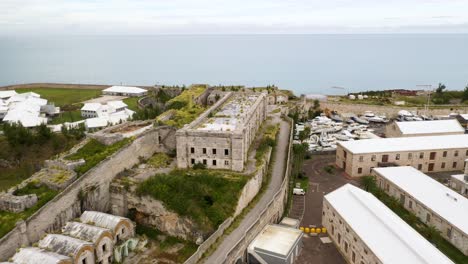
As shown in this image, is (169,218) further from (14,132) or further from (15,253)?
(14,132)

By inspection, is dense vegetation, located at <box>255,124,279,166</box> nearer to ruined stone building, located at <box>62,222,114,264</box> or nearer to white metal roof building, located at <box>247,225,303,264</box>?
white metal roof building, located at <box>247,225,303,264</box>

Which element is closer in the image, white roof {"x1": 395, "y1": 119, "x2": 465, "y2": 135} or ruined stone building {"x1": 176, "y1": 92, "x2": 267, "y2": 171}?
ruined stone building {"x1": 176, "y1": 92, "x2": 267, "y2": 171}

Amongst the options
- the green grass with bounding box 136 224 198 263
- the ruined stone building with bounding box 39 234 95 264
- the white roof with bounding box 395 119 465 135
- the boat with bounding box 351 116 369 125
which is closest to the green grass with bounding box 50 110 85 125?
the green grass with bounding box 136 224 198 263

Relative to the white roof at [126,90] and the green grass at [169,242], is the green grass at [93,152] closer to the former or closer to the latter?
the green grass at [169,242]

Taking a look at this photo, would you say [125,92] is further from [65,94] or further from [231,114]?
[231,114]

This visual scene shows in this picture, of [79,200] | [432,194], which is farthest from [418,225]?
[79,200]

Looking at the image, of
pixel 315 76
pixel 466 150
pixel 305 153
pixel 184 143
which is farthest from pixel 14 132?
pixel 315 76
